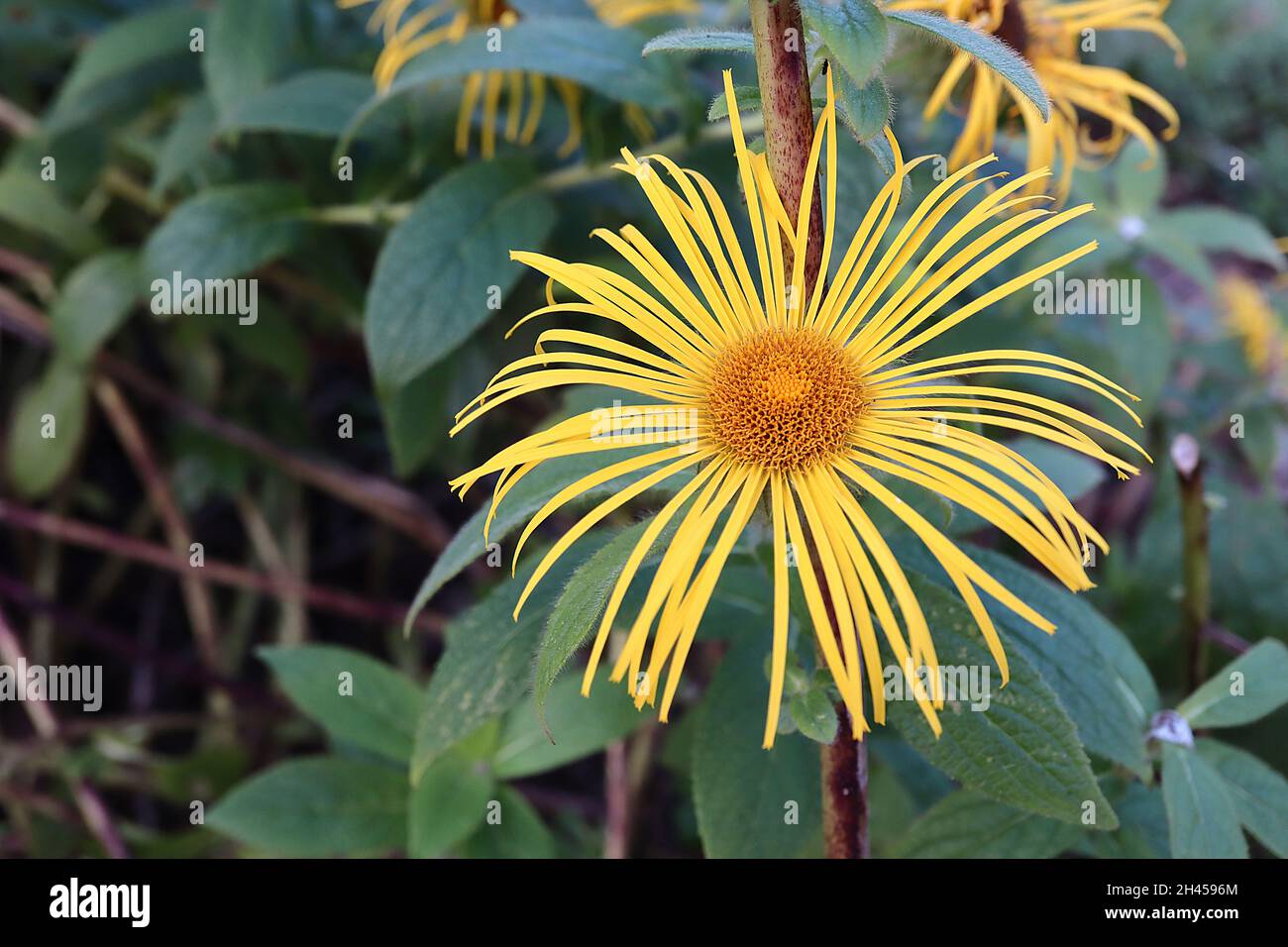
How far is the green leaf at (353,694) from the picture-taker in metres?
0.98

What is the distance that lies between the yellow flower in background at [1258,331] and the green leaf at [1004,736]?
1.12 metres

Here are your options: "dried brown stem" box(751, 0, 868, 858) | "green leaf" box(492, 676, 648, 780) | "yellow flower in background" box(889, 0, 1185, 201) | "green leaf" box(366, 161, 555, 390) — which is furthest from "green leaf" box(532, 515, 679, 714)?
"yellow flower in background" box(889, 0, 1185, 201)

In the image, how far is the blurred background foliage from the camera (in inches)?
29.4

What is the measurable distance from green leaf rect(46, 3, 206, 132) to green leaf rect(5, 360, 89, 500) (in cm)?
33

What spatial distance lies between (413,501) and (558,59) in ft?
2.47

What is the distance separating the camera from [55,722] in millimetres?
1397

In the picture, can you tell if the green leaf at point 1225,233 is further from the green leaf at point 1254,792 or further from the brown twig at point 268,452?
the brown twig at point 268,452

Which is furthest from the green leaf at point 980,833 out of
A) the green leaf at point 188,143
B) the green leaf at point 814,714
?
the green leaf at point 188,143

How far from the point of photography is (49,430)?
1.43 metres

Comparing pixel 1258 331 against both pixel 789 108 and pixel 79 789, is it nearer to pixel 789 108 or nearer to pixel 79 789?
pixel 789 108

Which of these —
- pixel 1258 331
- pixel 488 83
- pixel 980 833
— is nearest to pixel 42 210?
pixel 488 83

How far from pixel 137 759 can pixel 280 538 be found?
38 cm

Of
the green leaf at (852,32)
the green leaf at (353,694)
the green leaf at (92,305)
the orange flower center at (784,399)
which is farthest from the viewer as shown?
the green leaf at (92,305)
